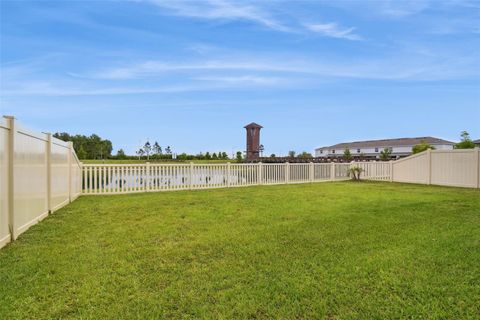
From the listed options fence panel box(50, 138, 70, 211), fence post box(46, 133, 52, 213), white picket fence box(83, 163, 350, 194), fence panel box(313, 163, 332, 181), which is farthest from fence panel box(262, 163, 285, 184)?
fence post box(46, 133, 52, 213)

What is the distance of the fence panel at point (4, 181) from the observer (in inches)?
143

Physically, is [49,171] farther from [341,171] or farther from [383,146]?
[383,146]

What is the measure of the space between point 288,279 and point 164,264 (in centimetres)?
127

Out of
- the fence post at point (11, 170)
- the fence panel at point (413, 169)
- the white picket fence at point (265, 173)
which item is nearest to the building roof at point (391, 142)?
the fence panel at point (413, 169)

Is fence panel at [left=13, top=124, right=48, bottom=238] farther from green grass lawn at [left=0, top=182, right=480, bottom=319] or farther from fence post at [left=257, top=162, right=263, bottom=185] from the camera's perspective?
fence post at [left=257, top=162, right=263, bottom=185]

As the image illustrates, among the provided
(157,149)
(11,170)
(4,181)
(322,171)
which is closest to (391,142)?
(157,149)

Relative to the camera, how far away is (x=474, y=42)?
1105 cm

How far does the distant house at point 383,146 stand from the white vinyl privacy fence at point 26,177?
45.9 metres

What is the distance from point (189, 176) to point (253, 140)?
15754mm

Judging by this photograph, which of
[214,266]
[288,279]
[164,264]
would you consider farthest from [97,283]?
[288,279]

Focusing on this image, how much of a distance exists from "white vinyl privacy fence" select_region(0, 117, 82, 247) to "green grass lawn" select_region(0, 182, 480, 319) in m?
0.25

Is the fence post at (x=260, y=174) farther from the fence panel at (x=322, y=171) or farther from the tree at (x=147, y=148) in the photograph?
the tree at (x=147, y=148)

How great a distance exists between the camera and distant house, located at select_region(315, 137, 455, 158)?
45603 mm

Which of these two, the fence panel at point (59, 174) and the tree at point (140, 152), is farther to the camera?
the tree at point (140, 152)
